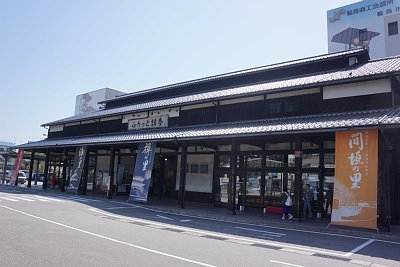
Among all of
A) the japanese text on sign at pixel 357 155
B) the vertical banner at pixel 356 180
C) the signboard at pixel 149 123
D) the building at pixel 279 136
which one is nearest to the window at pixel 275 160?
the building at pixel 279 136

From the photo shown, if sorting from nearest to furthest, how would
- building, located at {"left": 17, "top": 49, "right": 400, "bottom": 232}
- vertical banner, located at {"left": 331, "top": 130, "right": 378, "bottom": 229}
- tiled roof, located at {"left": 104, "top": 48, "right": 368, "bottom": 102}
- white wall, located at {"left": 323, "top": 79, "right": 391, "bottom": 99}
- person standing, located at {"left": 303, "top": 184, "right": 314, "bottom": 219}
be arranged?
vertical banner, located at {"left": 331, "top": 130, "right": 378, "bottom": 229} → building, located at {"left": 17, "top": 49, "right": 400, "bottom": 232} → white wall, located at {"left": 323, "top": 79, "right": 391, "bottom": 99} → person standing, located at {"left": 303, "top": 184, "right": 314, "bottom": 219} → tiled roof, located at {"left": 104, "top": 48, "right": 368, "bottom": 102}

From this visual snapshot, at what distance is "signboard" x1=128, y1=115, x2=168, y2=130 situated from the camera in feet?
75.0

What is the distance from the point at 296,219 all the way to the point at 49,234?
995 centimetres

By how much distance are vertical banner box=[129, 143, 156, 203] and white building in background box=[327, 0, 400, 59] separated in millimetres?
35744

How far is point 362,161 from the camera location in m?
12.2

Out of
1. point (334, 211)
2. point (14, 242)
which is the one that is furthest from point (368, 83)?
point (14, 242)

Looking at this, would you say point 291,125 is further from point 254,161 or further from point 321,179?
point 254,161

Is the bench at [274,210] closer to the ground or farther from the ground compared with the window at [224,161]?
closer to the ground

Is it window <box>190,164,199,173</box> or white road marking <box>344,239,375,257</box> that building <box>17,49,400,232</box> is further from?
white road marking <box>344,239,375,257</box>

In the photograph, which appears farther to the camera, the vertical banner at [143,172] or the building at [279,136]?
the vertical banner at [143,172]

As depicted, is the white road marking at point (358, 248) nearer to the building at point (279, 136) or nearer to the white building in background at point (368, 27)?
the building at point (279, 136)

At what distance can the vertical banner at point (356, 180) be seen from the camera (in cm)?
1175

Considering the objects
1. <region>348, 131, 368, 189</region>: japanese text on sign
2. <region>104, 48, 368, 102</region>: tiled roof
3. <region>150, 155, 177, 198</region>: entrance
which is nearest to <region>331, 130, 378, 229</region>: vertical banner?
<region>348, 131, 368, 189</region>: japanese text on sign

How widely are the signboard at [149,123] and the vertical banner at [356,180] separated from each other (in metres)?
12.5
